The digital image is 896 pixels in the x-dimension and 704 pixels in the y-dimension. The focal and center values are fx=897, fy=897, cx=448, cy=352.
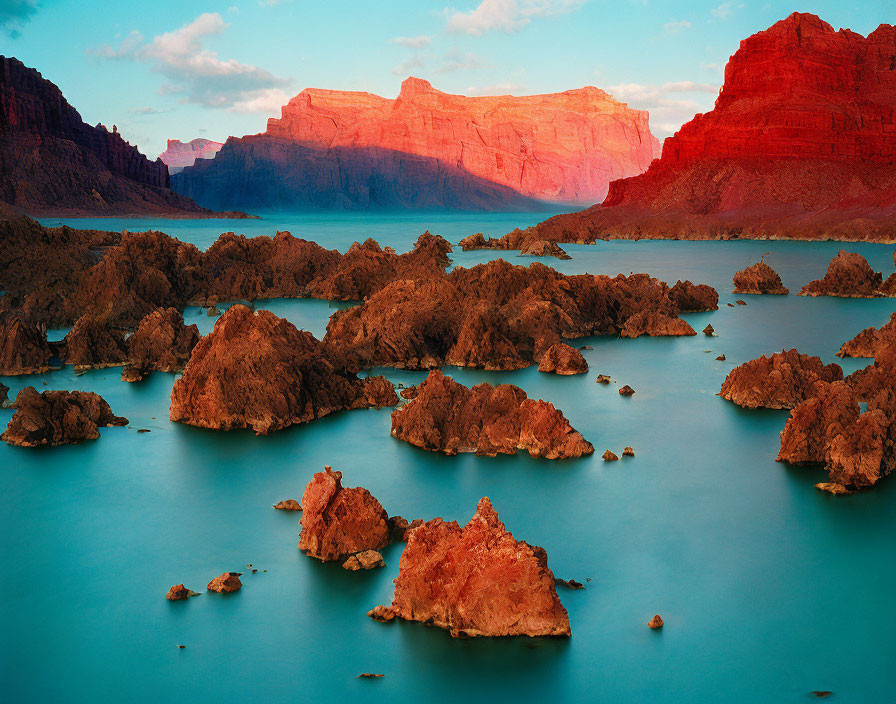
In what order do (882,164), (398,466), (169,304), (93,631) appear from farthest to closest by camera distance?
(882,164) < (169,304) < (398,466) < (93,631)

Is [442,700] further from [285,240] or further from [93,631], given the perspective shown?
[285,240]

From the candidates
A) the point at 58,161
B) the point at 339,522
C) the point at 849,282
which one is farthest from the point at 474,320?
the point at 58,161

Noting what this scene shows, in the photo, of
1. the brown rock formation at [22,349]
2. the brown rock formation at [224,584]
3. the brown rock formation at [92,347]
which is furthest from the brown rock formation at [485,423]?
the brown rock formation at [22,349]

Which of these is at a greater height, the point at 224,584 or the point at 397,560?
the point at 397,560

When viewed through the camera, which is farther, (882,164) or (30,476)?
(882,164)

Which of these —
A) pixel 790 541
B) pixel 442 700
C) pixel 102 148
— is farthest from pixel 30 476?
pixel 102 148

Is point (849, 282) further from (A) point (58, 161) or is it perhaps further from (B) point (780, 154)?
(A) point (58, 161)
